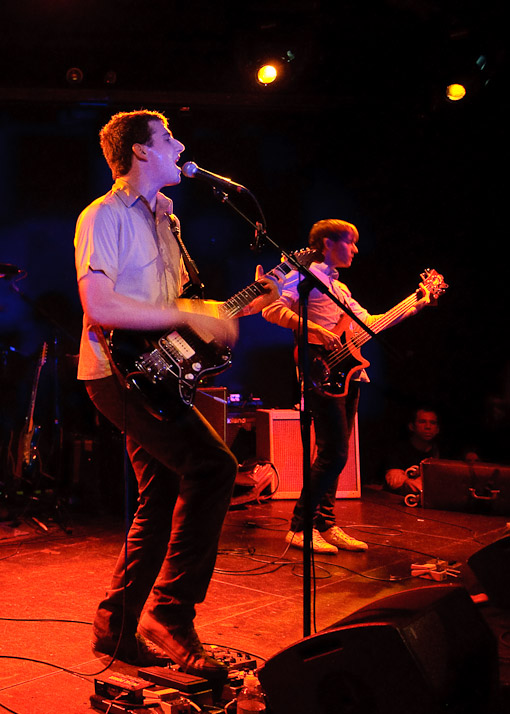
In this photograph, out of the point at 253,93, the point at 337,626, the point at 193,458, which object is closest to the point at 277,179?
the point at 253,93

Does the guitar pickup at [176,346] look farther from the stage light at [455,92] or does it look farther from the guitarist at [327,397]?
the stage light at [455,92]

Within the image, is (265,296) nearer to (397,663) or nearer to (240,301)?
(240,301)

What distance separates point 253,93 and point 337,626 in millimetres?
6450

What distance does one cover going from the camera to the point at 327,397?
5.01m

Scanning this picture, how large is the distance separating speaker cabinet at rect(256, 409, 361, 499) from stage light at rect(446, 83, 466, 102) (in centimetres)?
353

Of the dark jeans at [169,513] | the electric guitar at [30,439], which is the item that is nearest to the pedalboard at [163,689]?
the dark jeans at [169,513]

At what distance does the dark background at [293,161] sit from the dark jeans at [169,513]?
3456mm

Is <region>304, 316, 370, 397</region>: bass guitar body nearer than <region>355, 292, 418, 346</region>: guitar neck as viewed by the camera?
Yes

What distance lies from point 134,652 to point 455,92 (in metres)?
6.19

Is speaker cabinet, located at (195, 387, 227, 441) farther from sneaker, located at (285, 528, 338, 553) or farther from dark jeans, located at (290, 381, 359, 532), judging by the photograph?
dark jeans, located at (290, 381, 359, 532)

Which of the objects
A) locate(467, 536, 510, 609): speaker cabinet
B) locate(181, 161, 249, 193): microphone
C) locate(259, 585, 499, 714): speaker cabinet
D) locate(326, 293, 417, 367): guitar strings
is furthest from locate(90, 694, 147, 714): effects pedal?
locate(326, 293, 417, 367): guitar strings

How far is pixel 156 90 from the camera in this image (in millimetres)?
7199

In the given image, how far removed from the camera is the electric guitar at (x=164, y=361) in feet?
9.07

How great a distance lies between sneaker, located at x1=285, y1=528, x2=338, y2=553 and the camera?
5109 millimetres
